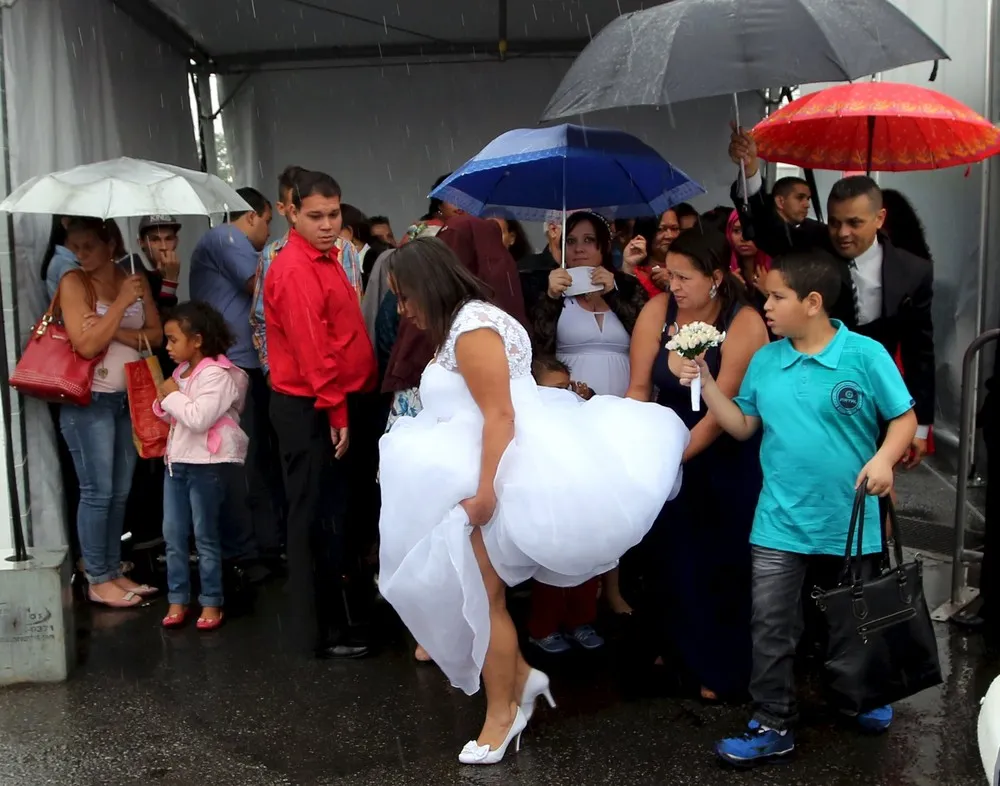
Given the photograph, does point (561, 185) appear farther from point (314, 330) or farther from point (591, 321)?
point (314, 330)

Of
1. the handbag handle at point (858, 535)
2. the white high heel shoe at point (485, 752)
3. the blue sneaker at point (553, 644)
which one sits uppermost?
the handbag handle at point (858, 535)

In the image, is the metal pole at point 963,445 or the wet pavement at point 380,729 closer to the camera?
the wet pavement at point 380,729

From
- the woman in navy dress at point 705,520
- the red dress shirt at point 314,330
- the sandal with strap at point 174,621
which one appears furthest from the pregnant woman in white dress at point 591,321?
the sandal with strap at point 174,621

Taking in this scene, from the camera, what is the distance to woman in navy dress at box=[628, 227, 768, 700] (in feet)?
13.5

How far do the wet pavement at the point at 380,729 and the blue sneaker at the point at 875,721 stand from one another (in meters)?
0.04

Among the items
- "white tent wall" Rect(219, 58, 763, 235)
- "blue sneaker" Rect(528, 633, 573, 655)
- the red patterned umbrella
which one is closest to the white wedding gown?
"blue sneaker" Rect(528, 633, 573, 655)

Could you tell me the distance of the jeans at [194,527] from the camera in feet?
17.6

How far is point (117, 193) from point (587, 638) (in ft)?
10.2

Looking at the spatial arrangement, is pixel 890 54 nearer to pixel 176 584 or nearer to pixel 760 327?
pixel 760 327

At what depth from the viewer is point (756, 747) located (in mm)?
3693

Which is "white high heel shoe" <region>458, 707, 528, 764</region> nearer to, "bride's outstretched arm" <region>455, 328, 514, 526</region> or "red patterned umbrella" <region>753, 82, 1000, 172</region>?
"bride's outstretched arm" <region>455, 328, 514, 526</region>

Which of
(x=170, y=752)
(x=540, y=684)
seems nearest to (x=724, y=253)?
(x=540, y=684)

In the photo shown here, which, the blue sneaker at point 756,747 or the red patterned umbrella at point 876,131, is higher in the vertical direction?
the red patterned umbrella at point 876,131

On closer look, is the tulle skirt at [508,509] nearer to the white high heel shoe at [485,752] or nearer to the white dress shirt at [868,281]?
the white high heel shoe at [485,752]
